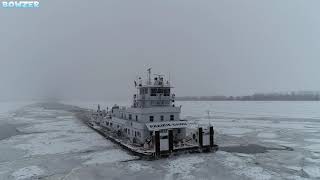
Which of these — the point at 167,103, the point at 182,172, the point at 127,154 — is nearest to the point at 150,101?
the point at 167,103

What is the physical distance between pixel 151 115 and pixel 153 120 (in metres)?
0.52

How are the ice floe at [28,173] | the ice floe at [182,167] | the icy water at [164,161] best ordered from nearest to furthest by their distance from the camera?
the ice floe at [28,173] → the ice floe at [182,167] → the icy water at [164,161]

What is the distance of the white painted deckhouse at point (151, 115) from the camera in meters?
24.0

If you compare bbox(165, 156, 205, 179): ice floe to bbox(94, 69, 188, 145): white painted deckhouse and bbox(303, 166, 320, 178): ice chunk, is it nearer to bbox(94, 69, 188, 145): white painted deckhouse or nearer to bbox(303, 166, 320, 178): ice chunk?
bbox(94, 69, 188, 145): white painted deckhouse

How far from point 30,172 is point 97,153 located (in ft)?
20.5

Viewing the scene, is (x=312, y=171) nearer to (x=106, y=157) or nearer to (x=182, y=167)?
(x=182, y=167)

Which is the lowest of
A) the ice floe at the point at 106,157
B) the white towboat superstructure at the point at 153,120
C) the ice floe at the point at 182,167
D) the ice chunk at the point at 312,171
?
the ice floe at the point at 182,167

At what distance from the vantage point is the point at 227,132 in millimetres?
33344

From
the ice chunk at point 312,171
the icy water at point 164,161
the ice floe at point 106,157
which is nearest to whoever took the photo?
the ice chunk at point 312,171

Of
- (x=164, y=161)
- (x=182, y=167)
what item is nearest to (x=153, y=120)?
(x=164, y=161)

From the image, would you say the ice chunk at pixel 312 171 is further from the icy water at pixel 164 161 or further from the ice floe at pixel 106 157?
the ice floe at pixel 106 157

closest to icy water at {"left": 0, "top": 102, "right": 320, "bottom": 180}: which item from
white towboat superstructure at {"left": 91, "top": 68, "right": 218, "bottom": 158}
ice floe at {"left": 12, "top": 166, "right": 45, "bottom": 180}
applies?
ice floe at {"left": 12, "top": 166, "right": 45, "bottom": 180}

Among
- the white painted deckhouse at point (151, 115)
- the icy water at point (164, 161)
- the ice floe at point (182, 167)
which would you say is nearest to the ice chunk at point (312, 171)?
the icy water at point (164, 161)

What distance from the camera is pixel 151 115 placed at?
25.0 meters
